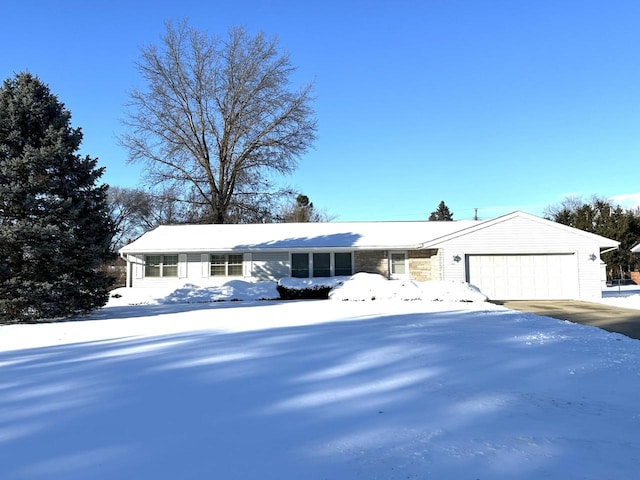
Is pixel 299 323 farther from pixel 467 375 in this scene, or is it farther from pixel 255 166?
pixel 255 166

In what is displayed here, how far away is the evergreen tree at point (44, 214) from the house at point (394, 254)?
26.7 ft

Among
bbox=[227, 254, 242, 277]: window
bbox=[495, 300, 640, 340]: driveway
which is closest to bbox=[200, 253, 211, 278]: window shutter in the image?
bbox=[227, 254, 242, 277]: window

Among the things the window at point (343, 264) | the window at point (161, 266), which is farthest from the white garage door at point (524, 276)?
the window at point (161, 266)

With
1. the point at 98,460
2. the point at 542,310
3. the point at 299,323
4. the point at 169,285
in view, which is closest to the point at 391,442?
the point at 98,460

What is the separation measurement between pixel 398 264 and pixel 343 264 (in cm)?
281

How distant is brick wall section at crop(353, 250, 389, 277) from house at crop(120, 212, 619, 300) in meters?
0.05

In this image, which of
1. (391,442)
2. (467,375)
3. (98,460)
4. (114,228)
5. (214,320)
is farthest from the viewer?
(114,228)

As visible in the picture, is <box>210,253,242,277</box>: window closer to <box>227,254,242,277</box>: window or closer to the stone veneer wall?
<box>227,254,242,277</box>: window

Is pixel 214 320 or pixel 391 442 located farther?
pixel 214 320

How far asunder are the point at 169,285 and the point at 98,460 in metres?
20.5

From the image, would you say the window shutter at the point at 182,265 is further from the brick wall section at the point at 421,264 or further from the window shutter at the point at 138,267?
the brick wall section at the point at 421,264

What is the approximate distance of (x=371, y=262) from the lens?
76.6 feet

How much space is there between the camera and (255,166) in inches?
1308

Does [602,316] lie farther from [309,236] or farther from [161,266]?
[161,266]
